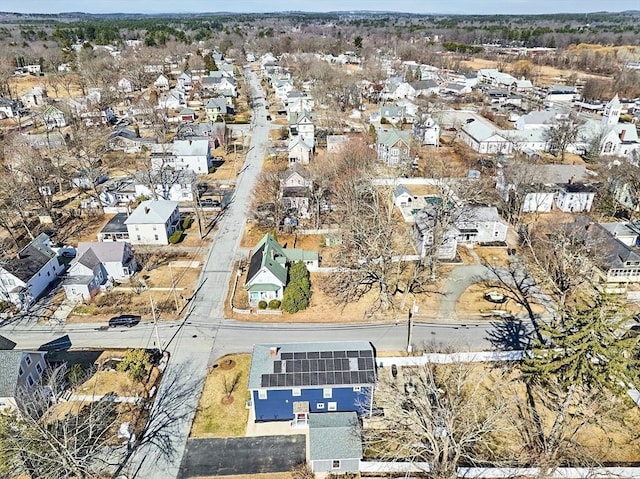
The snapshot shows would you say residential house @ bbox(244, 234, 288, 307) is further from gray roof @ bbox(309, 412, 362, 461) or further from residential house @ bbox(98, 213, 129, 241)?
residential house @ bbox(98, 213, 129, 241)

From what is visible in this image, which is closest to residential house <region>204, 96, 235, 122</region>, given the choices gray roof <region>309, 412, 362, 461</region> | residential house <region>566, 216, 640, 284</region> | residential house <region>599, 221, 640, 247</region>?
residential house <region>566, 216, 640, 284</region>

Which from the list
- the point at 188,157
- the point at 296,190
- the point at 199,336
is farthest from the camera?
the point at 188,157

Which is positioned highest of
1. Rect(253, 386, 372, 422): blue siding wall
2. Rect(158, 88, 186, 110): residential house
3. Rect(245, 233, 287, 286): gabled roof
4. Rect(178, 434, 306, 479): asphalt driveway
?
Rect(158, 88, 186, 110): residential house

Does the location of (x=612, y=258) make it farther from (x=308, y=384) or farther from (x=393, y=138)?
(x=393, y=138)

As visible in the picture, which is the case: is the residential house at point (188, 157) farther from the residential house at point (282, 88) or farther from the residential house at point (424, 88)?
the residential house at point (424, 88)

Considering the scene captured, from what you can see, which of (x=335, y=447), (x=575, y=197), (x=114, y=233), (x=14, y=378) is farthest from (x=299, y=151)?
(x=335, y=447)

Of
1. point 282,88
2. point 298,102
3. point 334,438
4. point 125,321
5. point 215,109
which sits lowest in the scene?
point 125,321

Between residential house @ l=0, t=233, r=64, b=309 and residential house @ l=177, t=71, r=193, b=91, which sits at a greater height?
residential house @ l=177, t=71, r=193, b=91

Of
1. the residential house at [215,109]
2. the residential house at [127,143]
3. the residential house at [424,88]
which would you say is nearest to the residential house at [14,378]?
the residential house at [127,143]
